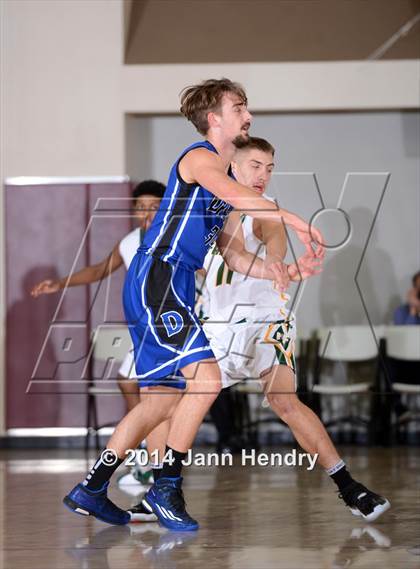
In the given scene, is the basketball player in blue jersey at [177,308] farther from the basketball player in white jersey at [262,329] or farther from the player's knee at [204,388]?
the basketball player in white jersey at [262,329]

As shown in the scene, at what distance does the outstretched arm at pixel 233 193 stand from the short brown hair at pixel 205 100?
0.20m

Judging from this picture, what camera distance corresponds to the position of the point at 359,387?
23.9 feet

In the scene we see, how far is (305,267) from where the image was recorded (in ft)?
11.2

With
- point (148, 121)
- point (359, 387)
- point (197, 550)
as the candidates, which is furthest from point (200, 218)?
point (148, 121)

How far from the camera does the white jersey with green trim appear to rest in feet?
13.1

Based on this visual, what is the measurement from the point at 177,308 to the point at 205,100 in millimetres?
758

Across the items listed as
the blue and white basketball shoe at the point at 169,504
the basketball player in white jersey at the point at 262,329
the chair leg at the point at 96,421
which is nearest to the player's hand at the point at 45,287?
the basketball player in white jersey at the point at 262,329

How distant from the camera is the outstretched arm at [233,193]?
3158 mm

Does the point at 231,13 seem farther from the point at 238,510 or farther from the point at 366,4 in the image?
the point at 238,510

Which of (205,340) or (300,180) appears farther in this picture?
(300,180)

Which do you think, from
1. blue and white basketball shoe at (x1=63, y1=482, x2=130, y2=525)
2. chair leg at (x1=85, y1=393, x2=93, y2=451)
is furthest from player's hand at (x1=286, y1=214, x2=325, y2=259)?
chair leg at (x1=85, y1=393, x2=93, y2=451)

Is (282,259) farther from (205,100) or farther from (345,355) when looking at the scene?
(345,355)

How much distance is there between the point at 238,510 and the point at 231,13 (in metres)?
3.85

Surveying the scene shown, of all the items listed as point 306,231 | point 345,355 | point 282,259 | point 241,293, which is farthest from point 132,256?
point 345,355
